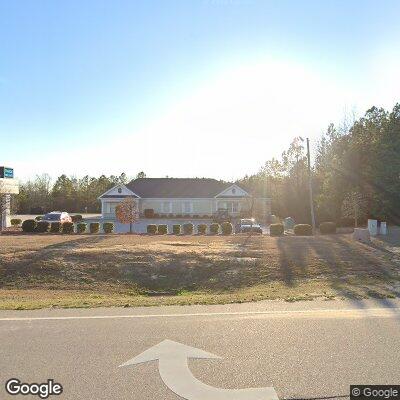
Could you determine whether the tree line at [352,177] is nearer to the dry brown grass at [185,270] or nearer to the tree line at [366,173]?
the tree line at [366,173]

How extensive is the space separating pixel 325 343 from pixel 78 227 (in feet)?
89.3

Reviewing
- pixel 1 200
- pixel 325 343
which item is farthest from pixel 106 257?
pixel 1 200

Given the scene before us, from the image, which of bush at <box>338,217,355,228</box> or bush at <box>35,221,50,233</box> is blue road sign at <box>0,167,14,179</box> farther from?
bush at <box>338,217,355,228</box>

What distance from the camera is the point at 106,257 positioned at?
54.9 ft

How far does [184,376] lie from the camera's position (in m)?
4.51

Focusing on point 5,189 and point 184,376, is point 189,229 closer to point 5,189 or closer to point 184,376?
point 5,189

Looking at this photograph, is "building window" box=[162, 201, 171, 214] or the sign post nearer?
the sign post

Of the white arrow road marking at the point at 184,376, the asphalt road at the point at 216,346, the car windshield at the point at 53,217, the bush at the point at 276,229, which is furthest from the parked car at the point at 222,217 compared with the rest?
the white arrow road marking at the point at 184,376

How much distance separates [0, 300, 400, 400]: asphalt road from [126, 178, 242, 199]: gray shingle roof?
48135mm

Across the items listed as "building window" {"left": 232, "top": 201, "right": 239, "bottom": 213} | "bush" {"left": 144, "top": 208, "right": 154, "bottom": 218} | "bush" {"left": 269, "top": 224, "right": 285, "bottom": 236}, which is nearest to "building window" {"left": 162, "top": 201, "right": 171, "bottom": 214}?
"bush" {"left": 144, "top": 208, "right": 154, "bottom": 218}

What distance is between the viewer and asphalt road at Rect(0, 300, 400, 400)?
14.2 feet

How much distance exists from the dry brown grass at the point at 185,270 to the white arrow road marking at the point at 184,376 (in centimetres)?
588

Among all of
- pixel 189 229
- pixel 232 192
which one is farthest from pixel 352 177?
pixel 232 192

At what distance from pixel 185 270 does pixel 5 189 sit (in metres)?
26.9
